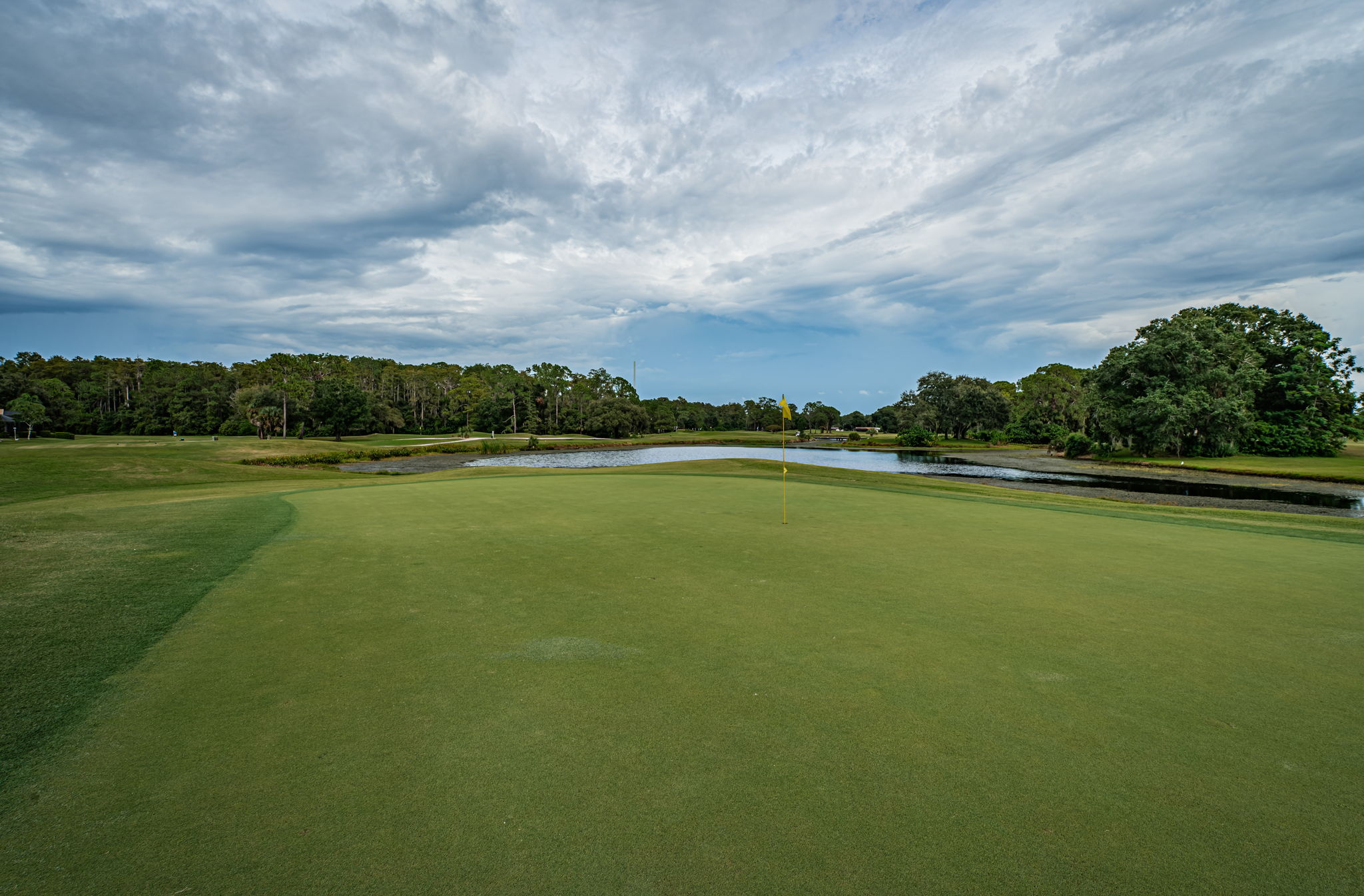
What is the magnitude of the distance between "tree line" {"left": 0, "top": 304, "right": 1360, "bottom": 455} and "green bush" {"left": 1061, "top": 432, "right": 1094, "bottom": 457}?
41 cm

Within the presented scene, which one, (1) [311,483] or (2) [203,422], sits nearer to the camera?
(1) [311,483]

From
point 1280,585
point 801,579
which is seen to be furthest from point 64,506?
point 1280,585

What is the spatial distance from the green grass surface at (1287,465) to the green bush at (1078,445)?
7216mm

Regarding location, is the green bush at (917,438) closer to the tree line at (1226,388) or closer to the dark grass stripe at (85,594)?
the tree line at (1226,388)

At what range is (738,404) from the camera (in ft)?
444

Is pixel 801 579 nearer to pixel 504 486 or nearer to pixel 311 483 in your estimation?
pixel 504 486

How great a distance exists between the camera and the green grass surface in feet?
88.3

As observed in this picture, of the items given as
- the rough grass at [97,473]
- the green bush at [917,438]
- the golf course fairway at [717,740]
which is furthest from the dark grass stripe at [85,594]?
the green bush at [917,438]

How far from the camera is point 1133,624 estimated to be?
5133mm

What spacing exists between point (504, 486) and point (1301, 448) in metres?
48.2

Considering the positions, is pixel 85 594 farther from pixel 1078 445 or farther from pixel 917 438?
pixel 917 438

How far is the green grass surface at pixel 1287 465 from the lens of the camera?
26.9 metres

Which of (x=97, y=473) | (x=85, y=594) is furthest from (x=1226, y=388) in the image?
(x=97, y=473)

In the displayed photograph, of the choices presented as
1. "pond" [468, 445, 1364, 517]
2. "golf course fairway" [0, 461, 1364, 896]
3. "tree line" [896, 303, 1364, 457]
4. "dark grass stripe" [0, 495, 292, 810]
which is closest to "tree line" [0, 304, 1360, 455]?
"tree line" [896, 303, 1364, 457]
